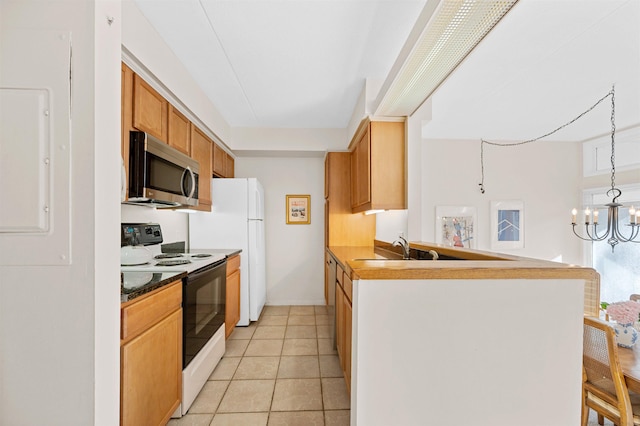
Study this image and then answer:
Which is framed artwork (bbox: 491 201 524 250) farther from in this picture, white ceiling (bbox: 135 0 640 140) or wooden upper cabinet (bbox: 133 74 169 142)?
wooden upper cabinet (bbox: 133 74 169 142)

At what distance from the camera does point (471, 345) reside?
4.15ft

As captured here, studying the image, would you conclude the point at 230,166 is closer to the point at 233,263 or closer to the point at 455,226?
the point at 233,263

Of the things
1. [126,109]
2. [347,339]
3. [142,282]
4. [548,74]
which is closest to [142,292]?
[142,282]

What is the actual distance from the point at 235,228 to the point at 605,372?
3142mm

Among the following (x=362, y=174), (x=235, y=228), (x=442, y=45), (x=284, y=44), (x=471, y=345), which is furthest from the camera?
(x=235, y=228)

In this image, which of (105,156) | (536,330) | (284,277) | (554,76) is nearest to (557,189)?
(554,76)

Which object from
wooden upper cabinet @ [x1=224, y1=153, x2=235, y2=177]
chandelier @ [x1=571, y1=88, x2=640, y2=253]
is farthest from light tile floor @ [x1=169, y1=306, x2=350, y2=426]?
chandelier @ [x1=571, y1=88, x2=640, y2=253]

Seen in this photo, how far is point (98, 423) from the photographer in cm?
85

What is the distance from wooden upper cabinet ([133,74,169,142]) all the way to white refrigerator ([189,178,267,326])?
1.18 m

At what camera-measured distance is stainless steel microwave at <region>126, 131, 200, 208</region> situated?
170 cm

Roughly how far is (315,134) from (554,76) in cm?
256

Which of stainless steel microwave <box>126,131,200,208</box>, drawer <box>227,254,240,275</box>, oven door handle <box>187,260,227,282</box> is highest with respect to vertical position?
stainless steel microwave <box>126,131,200,208</box>

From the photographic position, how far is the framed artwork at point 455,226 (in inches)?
163

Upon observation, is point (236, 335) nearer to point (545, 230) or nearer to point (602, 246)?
point (545, 230)
